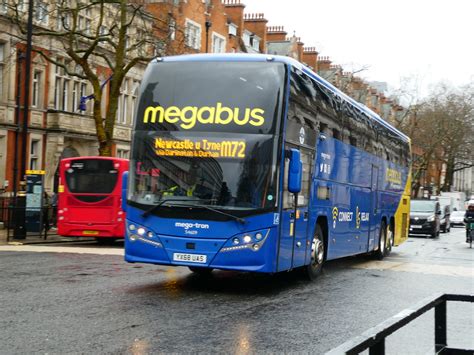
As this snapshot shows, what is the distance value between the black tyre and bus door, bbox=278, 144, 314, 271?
734mm

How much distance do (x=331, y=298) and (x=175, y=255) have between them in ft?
8.38

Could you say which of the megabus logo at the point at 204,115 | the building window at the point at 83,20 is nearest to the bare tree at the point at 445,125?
the building window at the point at 83,20

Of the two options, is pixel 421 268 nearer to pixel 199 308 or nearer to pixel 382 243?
pixel 382 243

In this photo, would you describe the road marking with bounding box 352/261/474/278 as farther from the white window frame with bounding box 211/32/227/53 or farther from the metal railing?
the white window frame with bounding box 211/32/227/53

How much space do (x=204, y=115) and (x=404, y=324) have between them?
276 inches

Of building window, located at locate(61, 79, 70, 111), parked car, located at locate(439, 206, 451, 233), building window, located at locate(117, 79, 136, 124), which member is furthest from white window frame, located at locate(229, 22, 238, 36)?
parked car, located at locate(439, 206, 451, 233)

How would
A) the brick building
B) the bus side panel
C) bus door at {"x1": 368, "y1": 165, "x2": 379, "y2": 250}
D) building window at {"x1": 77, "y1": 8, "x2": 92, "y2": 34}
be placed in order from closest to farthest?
bus door at {"x1": 368, "y1": 165, "x2": 379, "y2": 250} → the bus side panel → the brick building → building window at {"x1": 77, "y1": 8, "x2": 92, "y2": 34}

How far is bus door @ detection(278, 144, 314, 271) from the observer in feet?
35.8

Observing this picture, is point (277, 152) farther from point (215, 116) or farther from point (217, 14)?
point (217, 14)

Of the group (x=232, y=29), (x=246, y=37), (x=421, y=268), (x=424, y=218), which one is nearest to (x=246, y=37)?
(x=246, y=37)

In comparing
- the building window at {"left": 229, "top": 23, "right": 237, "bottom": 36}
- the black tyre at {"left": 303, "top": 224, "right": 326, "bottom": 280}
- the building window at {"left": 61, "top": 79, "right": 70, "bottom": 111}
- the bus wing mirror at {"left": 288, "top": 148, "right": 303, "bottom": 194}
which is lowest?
the black tyre at {"left": 303, "top": 224, "right": 326, "bottom": 280}

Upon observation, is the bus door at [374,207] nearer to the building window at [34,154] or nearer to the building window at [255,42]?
the building window at [34,154]

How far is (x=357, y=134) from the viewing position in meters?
16.0

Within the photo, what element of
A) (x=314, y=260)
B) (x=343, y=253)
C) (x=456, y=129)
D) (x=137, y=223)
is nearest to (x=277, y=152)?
(x=137, y=223)
